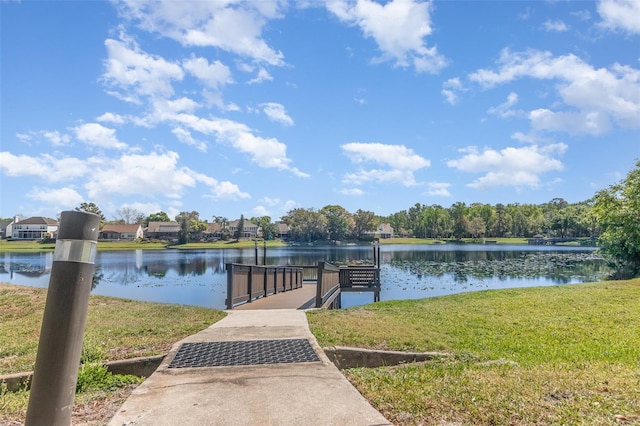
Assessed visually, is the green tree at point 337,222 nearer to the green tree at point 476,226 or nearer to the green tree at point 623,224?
the green tree at point 476,226

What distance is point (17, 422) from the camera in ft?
9.86

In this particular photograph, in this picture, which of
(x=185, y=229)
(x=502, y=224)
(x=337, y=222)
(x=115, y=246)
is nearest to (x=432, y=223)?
(x=502, y=224)

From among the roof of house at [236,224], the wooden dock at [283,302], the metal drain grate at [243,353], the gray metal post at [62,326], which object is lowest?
the wooden dock at [283,302]

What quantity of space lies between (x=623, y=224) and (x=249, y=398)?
22.6 metres

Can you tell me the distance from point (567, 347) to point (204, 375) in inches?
194

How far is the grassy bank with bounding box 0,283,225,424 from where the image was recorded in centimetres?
368

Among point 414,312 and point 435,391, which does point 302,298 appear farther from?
point 435,391

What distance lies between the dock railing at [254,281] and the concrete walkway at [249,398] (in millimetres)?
4921

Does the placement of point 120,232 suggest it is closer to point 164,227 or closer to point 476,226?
point 164,227

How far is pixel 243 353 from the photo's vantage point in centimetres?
449

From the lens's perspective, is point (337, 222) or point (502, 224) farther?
point (502, 224)

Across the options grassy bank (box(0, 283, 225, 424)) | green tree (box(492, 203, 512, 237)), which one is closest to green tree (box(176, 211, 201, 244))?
green tree (box(492, 203, 512, 237))

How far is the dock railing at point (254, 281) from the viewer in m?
9.25

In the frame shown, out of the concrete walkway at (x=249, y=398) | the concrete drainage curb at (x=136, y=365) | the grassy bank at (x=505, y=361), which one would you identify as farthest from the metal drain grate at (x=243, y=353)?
the grassy bank at (x=505, y=361)
